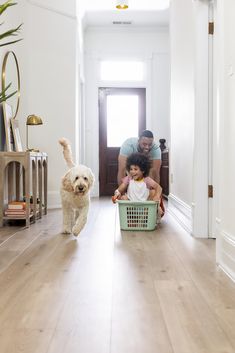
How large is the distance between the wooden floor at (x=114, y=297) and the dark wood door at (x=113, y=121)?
15.0 feet

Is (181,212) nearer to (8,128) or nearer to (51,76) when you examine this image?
(8,128)

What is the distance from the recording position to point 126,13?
22.8ft

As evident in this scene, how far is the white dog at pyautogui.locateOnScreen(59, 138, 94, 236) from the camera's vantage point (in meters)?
3.33

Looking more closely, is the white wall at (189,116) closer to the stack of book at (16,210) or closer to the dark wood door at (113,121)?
the stack of book at (16,210)

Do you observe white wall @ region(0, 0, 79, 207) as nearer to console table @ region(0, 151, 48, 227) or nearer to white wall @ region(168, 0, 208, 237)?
console table @ region(0, 151, 48, 227)

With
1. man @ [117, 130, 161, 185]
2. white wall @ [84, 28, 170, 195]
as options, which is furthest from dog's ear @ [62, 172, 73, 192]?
white wall @ [84, 28, 170, 195]

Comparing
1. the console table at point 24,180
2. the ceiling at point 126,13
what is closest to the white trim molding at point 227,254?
the console table at point 24,180

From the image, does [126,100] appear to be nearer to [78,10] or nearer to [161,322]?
[78,10]

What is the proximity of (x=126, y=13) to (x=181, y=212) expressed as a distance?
4.17 meters

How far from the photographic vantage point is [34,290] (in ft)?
6.27

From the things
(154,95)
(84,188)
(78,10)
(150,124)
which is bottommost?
(84,188)

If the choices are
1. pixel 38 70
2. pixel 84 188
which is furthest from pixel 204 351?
pixel 38 70

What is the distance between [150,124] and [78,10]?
2.56 meters

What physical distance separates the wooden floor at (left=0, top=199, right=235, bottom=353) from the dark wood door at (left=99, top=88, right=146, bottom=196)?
4579 millimetres
